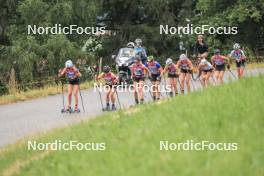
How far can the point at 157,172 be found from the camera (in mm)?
9344

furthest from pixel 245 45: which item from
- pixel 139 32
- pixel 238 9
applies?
pixel 139 32

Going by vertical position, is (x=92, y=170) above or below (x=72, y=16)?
below

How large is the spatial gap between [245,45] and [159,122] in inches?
1332

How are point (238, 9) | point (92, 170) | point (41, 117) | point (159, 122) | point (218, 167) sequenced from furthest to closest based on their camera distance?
1. point (238, 9)
2. point (41, 117)
3. point (159, 122)
4. point (92, 170)
5. point (218, 167)

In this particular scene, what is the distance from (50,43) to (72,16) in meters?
3.09

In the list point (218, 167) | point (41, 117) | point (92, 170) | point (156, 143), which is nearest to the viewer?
point (218, 167)

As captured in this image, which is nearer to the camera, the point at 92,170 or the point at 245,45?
the point at 92,170

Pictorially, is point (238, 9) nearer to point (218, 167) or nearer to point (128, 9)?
point (128, 9)
